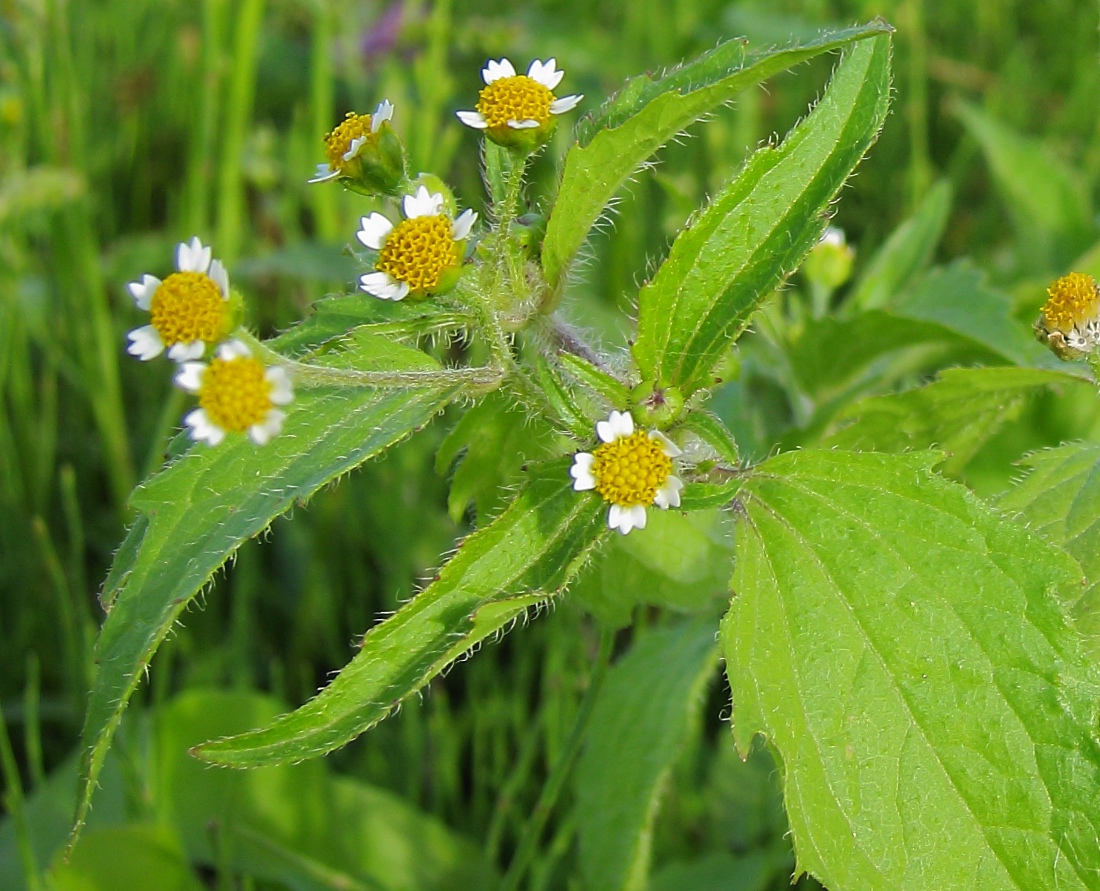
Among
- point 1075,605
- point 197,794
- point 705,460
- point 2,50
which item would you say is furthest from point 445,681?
point 2,50

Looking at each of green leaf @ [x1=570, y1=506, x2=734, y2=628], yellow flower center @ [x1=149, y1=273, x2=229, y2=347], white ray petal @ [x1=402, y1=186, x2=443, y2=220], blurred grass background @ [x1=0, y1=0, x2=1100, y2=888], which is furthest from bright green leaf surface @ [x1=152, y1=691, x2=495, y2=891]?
white ray petal @ [x1=402, y1=186, x2=443, y2=220]

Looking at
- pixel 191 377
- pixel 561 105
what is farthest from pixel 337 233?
pixel 191 377

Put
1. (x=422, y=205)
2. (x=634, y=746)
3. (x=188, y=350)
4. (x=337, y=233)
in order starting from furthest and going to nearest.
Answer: (x=337, y=233) < (x=634, y=746) < (x=422, y=205) < (x=188, y=350)

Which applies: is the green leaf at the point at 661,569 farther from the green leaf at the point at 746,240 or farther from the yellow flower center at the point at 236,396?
the yellow flower center at the point at 236,396

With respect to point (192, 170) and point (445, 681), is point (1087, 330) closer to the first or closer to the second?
point (445, 681)

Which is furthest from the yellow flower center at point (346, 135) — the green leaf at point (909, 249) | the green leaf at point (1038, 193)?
the green leaf at point (1038, 193)

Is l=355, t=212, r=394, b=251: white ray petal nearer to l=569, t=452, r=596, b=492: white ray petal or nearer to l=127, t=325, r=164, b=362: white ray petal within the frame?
l=127, t=325, r=164, b=362: white ray petal

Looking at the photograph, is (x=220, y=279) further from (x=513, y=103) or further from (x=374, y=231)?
(x=513, y=103)
